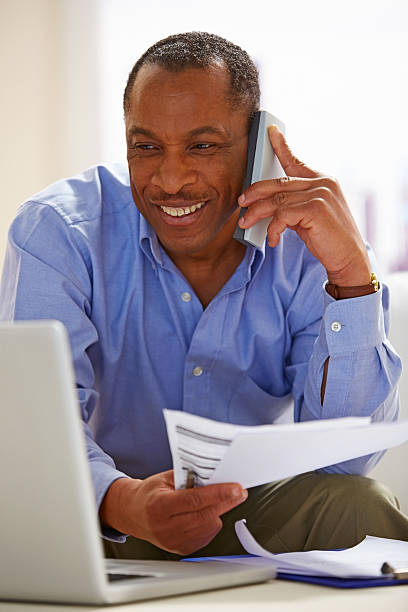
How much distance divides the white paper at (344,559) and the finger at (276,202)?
1.75 ft

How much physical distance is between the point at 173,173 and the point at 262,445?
0.71 m

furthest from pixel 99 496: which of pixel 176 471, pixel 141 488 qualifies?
pixel 176 471

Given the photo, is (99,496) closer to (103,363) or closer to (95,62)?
(103,363)

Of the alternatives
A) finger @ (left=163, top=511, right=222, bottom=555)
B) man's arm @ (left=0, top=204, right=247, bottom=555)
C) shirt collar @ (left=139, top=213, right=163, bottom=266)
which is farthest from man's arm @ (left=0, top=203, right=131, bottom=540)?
finger @ (left=163, top=511, right=222, bottom=555)

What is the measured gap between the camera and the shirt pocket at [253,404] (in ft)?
4.77

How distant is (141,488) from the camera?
37.2 inches

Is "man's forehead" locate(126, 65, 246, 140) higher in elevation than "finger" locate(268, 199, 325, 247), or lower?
higher

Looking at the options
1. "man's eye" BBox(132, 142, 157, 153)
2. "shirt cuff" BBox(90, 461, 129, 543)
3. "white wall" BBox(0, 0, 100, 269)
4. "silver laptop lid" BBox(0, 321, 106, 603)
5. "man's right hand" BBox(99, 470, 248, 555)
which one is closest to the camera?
"silver laptop lid" BBox(0, 321, 106, 603)

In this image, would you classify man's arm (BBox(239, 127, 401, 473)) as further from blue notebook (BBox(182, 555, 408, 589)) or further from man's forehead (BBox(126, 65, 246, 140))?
blue notebook (BBox(182, 555, 408, 589))

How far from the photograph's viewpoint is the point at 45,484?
611 mm

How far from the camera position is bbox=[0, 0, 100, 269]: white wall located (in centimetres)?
322

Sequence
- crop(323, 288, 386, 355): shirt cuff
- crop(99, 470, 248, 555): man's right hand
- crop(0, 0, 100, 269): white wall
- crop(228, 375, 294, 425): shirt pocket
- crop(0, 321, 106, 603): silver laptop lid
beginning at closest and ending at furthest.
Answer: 1. crop(0, 321, 106, 603): silver laptop lid
2. crop(99, 470, 248, 555): man's right hand
3. crop(323, 288, 386, 355): shirt cuff
4. crop(228, 375, 294, 425): shirt pocket
5. crop(0, 0, 100, 269): white wall

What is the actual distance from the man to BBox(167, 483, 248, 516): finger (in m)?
0.35

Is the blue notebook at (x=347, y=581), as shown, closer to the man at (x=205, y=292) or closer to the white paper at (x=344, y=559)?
the white paper at (x=344, y=559)
